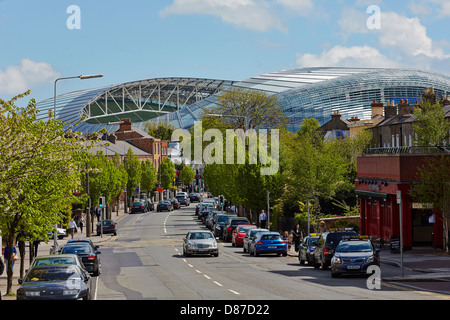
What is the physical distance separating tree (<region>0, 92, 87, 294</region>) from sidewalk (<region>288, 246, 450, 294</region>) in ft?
37.9

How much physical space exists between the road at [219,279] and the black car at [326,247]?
0.53m

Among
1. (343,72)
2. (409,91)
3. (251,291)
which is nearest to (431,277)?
(251,291)

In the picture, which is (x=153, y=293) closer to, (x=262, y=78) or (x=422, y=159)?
(x=422, y=159)

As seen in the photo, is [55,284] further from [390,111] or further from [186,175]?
[186,175]

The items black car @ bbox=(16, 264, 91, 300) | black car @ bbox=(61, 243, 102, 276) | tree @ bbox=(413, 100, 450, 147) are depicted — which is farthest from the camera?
tree @ bbox=(413, 100, 450, 147)

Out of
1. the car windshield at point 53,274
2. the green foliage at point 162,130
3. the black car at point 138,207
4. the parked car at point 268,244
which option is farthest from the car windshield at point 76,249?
the green foliage at point 162,130

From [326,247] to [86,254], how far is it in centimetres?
996

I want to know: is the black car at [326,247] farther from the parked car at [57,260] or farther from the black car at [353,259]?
the parked car at [57,260]

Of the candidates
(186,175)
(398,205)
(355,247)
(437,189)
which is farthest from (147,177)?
(355,247)

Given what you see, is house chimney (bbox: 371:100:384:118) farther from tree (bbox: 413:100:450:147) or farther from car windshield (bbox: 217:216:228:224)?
tree (bbox: 413:100:450:147)

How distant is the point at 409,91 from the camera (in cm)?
12888

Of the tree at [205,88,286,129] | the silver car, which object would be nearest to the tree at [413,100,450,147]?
the silver car

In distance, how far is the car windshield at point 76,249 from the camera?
104 ft

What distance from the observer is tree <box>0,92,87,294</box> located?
69.3 ft
